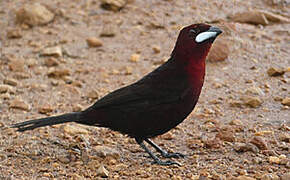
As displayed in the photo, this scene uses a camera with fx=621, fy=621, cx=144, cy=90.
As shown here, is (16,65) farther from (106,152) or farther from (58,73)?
(106,152)

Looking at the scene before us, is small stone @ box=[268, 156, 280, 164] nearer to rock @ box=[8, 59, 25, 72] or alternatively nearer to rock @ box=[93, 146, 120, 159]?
rock @ box=[93, 146, 120, 159]

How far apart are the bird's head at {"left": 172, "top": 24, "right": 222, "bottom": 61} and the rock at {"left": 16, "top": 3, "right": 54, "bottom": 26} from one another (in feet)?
14.5

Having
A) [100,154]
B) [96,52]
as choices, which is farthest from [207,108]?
[96,52]

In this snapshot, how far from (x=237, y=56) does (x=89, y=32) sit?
7.20ft

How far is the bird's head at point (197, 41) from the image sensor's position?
15.3ft

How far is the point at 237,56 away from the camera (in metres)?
7.32

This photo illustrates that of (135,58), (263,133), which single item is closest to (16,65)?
(135,58)

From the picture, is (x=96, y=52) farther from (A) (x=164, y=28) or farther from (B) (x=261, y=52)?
(B) (x=261, y=52)

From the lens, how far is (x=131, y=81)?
6953 mm

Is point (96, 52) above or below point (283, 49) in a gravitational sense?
below

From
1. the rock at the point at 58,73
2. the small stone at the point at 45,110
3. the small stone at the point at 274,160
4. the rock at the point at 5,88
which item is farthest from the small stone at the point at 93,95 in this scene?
the small stone at the point at 274,160

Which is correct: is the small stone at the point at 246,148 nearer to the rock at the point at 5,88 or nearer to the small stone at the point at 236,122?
the small stone at the point at 236,122

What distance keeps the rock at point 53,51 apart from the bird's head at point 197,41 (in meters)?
3.28

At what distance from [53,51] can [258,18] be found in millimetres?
2648
